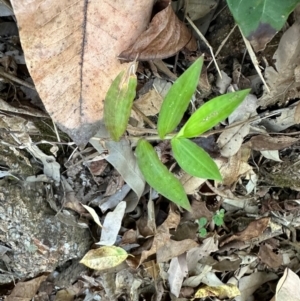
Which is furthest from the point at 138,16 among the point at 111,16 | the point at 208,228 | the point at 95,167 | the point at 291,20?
the point at 208,228

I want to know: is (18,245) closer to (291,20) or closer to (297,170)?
(297,170)

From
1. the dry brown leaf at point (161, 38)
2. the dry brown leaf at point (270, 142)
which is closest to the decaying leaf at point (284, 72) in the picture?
the dry brown leaf at point (270, 142)

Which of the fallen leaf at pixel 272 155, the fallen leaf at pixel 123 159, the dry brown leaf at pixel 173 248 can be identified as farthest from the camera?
the dry brown leaf at pixel 173 248

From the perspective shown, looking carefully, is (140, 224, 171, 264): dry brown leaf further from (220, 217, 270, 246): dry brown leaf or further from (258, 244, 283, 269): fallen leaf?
(258, 244, 283, 269): fallen leaf

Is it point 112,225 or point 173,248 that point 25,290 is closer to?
point 112,225

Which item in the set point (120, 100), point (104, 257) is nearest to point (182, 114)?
point (120, 100)

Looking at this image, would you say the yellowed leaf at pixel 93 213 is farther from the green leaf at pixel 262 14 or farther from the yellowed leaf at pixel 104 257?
the green leaf at pixel 262 14

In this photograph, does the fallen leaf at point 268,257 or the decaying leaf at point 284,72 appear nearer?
the decaying leaf at point 284,72
